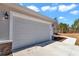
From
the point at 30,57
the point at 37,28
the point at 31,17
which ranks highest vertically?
the point at 31,17

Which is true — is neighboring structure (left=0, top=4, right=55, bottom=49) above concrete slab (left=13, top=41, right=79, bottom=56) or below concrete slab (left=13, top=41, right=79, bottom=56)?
above

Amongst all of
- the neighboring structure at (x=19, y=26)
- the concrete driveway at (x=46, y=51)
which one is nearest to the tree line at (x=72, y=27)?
the neighboring structure at (x=19, y=26)

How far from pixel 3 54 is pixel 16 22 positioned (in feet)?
7.95

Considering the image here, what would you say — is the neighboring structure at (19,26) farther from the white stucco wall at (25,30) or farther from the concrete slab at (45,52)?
the concrete slab at (45,52)

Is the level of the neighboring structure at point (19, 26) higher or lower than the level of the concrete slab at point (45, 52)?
higher

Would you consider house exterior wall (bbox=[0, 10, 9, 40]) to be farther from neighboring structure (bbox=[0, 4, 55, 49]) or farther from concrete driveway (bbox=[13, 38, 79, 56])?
concrete driveway (bbox=[13, 38, 79, 56])

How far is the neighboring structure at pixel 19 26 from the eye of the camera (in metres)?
7.92

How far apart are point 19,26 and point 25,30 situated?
0.92 metres

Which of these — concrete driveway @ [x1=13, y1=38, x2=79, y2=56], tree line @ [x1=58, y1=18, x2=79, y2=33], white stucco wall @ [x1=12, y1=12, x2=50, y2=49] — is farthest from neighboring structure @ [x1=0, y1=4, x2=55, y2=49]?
tree line @ [x1=58, y1=18, x2=79, y2=33]

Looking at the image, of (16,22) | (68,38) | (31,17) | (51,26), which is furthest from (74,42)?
(16,22)

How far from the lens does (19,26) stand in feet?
31.6

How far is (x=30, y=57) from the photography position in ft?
24.9

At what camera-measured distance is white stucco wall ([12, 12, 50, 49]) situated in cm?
917

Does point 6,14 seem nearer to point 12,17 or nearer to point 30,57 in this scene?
point 12,17
